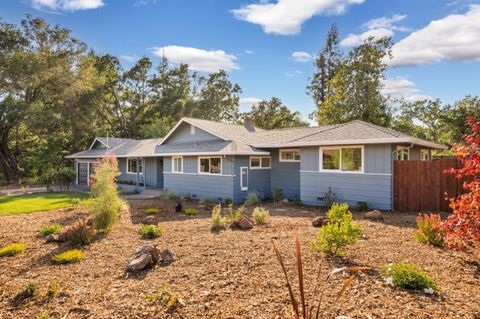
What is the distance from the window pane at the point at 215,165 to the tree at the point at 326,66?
19.9m

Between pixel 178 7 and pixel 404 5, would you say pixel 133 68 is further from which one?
pixel 404 5

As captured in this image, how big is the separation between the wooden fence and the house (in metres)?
0.36

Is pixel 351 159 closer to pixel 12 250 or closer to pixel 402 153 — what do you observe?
pixel 402 153

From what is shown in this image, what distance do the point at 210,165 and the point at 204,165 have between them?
50cm

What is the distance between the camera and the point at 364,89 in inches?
1034

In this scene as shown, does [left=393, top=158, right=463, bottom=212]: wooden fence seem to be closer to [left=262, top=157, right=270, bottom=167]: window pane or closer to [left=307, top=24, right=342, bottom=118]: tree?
[left=262, top=157, right=270, bottom=167]: window pane

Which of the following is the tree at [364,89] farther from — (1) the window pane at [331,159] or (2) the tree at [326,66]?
(1) the window pane at [331,159]

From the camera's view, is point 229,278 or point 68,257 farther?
point 68,257

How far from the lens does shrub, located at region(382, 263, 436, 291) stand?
4.20 meters

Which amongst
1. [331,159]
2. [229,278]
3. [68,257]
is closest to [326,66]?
[331,159]

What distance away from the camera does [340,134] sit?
494 inches

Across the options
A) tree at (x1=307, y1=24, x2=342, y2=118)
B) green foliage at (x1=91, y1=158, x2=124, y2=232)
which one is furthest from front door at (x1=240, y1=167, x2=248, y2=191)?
tree at (x1=307, y1=24, x2=342, y2=118)

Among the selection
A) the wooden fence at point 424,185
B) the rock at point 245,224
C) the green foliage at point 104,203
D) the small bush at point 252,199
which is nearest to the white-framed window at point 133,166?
the small bush at point 252,199

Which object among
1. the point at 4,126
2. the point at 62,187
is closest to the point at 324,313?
the point at 62,187
